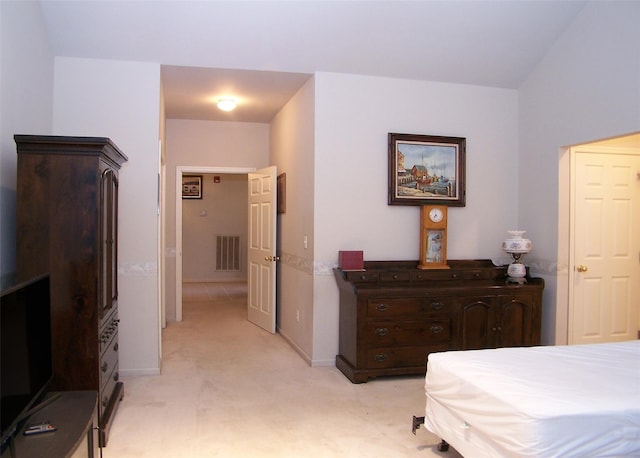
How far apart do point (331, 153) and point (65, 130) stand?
2194mm

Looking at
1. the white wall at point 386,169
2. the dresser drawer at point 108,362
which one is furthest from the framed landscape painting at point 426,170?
the dresser drawer at point 108,362

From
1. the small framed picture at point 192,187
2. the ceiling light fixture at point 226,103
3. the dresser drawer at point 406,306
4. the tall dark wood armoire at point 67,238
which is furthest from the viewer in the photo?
the small framed picture at point 192,187

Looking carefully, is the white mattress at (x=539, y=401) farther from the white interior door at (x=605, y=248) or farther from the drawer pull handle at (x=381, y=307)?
the white interior door at (x=605, y=248)

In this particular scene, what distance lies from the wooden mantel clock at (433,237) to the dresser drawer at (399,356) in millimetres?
749

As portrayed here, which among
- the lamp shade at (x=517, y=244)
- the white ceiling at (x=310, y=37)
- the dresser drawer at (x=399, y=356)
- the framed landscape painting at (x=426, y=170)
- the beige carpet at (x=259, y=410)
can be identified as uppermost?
the white ceiling at (x=310, y=37)

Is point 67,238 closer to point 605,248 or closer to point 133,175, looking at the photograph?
point 133,175

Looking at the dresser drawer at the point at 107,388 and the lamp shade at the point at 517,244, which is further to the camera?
the lamp shade at the point at 517,244

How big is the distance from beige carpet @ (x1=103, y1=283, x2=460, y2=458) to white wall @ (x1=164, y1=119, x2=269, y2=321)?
5.33 feet

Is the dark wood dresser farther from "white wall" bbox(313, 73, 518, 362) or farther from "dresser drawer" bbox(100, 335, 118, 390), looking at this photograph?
"dresser drawer" bbox(100, 335, 118, 390)

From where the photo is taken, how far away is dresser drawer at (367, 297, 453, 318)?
13.1ft

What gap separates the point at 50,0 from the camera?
3508 millimetres

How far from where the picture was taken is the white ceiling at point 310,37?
12.3 feet

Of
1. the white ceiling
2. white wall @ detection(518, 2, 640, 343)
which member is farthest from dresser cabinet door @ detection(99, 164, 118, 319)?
white wall @ detection(518, 2, 640, 343)

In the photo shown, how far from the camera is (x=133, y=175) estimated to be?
4.16m
